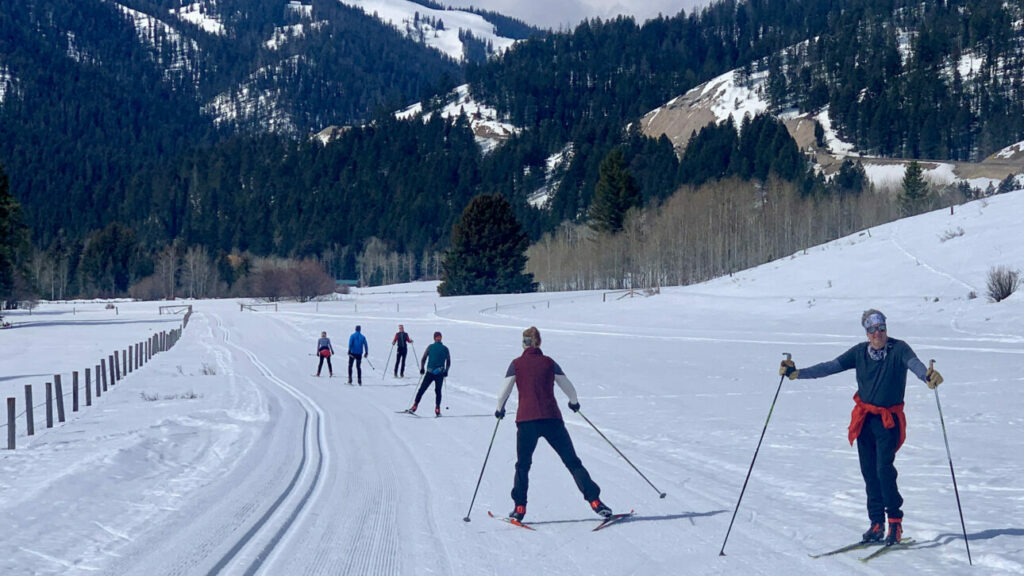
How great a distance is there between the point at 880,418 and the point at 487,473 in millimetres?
5025

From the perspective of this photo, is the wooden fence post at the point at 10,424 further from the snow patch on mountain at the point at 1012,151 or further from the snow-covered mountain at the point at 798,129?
the snow patch on mountain at the point at 1012,151

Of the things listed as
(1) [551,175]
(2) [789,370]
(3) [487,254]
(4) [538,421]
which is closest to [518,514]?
(4) [538,421]

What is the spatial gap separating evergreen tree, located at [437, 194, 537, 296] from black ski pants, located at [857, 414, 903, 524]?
69.7 meters

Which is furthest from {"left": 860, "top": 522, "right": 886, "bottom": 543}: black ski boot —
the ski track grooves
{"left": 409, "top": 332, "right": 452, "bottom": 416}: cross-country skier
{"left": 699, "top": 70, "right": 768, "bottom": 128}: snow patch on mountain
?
{"left": 699, "top": 70, "right": 768, "bottom": 128}: snow patch on mountain

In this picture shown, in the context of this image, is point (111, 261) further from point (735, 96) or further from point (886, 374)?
point (886, 374)

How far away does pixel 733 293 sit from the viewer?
50906 millimetres

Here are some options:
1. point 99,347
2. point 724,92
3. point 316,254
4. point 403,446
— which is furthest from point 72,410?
point 724,92

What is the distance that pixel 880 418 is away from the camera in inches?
274

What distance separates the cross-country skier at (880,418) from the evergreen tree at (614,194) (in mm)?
80166

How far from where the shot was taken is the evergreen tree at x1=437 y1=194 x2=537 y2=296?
76.8 m

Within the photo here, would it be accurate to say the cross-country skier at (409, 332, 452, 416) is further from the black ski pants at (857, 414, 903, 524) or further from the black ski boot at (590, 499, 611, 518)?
the black ski pants at (857, 414, 903, 524)

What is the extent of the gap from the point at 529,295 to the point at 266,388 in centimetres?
5131

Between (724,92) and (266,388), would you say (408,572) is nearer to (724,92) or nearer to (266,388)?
(266,388)

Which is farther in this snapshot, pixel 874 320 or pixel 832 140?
pixel 832 140
